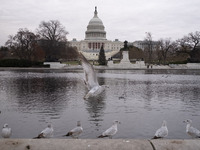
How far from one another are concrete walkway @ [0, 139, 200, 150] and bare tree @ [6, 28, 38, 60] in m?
58.7

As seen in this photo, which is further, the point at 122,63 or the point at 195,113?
the point at 122,63

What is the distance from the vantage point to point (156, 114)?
A: 9859 millimetres

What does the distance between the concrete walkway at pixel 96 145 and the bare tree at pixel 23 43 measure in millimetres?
58715

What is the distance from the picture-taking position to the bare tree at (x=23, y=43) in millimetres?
59972

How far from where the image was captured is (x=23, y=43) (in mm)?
59500

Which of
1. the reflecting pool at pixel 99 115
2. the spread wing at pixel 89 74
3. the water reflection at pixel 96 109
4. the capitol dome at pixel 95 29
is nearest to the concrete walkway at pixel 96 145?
the reflecting pool at pixel 99 115

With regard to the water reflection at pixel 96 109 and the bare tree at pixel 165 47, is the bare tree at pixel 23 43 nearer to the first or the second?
the bare tree at pixel 165 47

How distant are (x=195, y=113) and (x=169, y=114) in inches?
41.1

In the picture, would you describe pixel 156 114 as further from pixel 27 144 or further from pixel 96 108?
pixel 27 144

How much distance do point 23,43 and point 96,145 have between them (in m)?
59.2

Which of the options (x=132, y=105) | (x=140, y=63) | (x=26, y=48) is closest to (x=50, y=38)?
(x=26, y=48)

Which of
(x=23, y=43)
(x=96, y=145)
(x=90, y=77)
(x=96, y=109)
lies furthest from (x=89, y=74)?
(x=23, y=43)

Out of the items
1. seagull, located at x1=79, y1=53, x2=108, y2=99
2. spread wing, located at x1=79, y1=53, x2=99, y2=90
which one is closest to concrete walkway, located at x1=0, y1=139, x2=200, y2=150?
seagull, located at x1=79, y1=53, x2=108, y2=99

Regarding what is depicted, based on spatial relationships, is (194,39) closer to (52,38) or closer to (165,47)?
(165,47)
